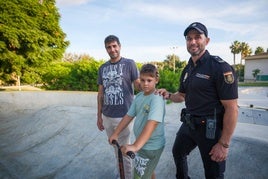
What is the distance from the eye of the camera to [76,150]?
5.77 m

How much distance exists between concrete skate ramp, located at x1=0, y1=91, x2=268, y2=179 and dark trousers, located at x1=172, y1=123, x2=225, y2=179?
3.56ft

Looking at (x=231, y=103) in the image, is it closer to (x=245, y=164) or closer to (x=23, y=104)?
(x=245, y=164)

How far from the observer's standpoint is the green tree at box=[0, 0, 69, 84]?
1752 cm

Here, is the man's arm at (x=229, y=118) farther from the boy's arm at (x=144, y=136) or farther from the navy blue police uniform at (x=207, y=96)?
the boy's arm at (x=144, y=136)

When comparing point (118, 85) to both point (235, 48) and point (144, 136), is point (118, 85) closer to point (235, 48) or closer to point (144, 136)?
point (144, 136)

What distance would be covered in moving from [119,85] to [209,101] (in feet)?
4.90

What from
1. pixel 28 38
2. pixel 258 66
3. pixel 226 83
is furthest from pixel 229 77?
pixel 258 66

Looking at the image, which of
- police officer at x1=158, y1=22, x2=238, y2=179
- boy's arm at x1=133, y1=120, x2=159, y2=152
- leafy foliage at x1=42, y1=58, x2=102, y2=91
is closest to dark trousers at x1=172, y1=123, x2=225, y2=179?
police officer at x1=158, y1=22, x2=238, y2=179

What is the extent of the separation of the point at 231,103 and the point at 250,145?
2.40 metres

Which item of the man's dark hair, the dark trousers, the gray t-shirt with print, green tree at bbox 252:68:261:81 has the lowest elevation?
the dark trousers

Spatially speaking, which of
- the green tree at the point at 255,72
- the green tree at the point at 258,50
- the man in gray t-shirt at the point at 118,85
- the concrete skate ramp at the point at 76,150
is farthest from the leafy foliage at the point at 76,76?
the green tree at the point at 258,50

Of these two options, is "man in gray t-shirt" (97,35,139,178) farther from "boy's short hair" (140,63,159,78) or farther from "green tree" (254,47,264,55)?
"green tree" (254,47,264,55)

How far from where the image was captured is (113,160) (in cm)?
499

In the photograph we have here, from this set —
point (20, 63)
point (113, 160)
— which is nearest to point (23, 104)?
point (20, 63)
